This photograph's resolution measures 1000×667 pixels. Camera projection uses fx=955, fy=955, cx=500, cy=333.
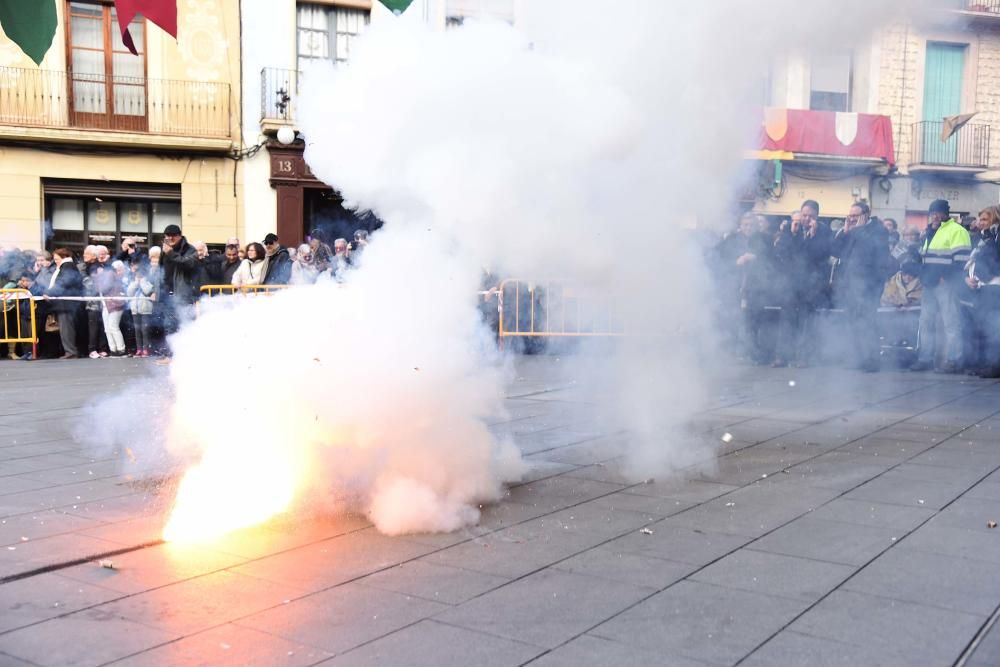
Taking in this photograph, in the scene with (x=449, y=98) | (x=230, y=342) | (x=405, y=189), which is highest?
(x=449, y=98)

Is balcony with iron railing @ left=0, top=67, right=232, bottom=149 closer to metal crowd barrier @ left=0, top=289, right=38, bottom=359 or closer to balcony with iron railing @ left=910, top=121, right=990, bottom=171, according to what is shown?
metal crowd barrier @ left=0, top=289, right=38, bottom=359

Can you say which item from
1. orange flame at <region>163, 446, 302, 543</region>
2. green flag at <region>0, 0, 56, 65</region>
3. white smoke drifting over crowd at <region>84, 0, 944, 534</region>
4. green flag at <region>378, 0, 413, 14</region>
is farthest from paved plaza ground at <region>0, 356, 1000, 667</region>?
green flag at <region>378, 0, 413, 14</region>

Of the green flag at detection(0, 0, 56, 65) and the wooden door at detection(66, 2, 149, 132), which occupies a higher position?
the wooden door at detection(66, 2, 149, 132)

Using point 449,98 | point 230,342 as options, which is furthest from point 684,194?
point 230,342

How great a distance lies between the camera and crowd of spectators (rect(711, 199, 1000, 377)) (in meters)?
10.7

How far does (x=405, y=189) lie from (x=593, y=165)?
100cm

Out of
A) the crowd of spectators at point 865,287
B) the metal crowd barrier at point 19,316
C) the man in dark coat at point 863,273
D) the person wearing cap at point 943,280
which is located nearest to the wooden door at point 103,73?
the metal crowd barrier at point 19,316

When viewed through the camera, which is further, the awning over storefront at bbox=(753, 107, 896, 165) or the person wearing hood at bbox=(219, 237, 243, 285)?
the awning over storefront at bbox=(753, 107, 896, 165)

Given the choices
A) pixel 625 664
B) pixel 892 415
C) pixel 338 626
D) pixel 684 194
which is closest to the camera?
pixel 625 664

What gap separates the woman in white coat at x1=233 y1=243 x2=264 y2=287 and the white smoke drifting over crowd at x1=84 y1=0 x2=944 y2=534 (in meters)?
8.15

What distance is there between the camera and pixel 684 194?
18.4 ft

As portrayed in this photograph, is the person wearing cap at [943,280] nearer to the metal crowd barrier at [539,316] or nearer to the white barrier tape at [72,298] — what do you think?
the metal crowd barrier at [539,316]

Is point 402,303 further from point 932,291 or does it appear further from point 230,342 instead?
point 932,291

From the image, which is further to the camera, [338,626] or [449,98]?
[449,98]
